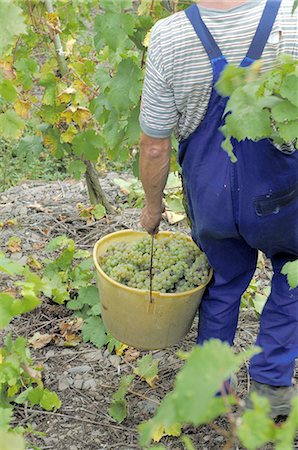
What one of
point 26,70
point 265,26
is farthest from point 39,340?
point 265,26

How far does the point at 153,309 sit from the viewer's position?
7.34 feet

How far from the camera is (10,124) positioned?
2957 mm

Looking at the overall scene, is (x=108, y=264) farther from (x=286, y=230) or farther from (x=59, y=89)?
(x=59, y=89)

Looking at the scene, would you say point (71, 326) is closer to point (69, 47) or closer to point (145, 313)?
point (145, 313)

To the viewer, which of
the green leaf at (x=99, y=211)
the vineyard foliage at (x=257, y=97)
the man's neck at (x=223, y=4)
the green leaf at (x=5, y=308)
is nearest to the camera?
the vineyard foliage at (x=257, y=97)

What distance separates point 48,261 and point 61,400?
35.5 inches

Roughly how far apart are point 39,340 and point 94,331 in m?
0.24

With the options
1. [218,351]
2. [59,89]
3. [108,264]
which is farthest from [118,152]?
[218,351]

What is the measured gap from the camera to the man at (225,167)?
1.86m

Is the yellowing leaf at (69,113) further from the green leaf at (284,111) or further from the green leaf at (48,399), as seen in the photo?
the green leaf at (284,111)

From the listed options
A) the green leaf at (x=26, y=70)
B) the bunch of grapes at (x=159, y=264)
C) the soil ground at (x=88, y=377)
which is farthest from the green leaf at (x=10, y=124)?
the bunch of grapes at (x=159, y=264)

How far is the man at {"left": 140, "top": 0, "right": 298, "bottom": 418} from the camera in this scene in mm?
1859

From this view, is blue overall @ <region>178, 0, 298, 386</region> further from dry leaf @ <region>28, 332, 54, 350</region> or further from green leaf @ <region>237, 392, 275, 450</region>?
green leaf @ <region>237, 392, 275, 450</region>

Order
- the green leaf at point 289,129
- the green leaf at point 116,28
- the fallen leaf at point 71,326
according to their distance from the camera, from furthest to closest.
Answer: the fallen leaf at point 71,326
the green leaf at point 116,28
the green leaf at point 289,129
